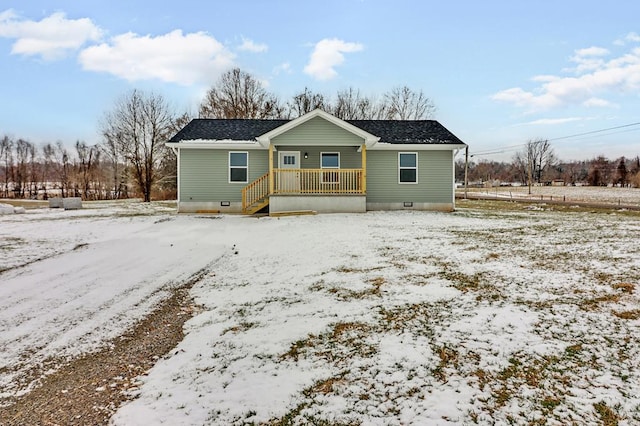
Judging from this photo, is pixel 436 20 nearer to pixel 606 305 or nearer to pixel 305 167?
pixel 305 167

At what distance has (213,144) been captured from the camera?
1531 centimetres

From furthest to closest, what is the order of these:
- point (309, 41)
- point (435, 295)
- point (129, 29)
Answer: point (309, 41)
point (129, 29)
point (435, 295)

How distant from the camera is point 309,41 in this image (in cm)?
1873

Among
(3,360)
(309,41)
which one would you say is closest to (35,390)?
(3,360)

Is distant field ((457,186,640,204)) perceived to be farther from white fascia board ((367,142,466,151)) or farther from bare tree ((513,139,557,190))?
bare tree ((513,139,557,190))

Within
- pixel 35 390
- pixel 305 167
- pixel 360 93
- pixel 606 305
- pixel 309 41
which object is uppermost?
pixel 360 93

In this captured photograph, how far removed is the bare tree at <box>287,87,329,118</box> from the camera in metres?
35.4

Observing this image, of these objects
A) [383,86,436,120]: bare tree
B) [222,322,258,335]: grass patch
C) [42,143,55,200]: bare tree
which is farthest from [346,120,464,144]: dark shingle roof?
[42,143,55,200]: bare tree

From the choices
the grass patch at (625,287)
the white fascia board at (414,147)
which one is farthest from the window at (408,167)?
the grass patch at (625,287)

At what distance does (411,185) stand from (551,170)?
94.1m

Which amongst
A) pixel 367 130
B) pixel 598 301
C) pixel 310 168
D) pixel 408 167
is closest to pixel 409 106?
pixel 367 130

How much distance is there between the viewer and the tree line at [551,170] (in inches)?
2437

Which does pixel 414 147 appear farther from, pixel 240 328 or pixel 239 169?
pixel 240 328

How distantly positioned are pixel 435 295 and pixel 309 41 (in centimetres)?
1778
